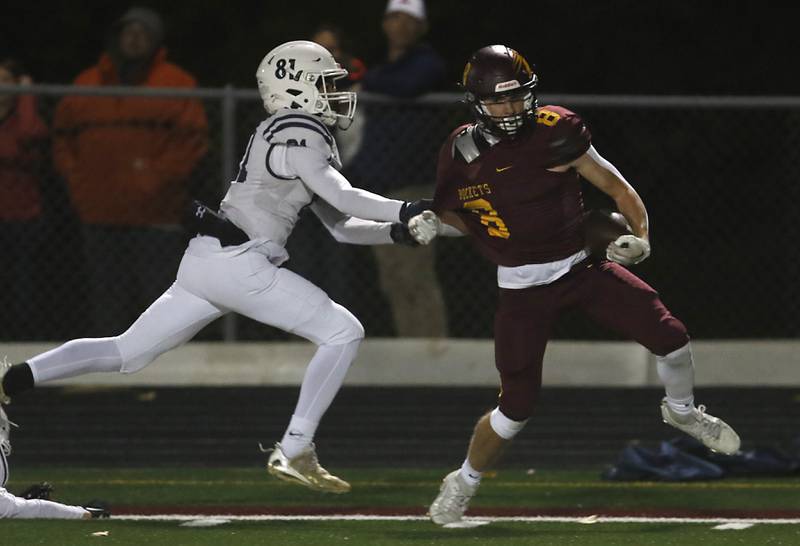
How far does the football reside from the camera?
291 inches

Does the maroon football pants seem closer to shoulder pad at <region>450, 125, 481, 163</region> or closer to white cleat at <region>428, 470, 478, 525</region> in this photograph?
white cleat at <region>428, 470, 478, 525</region>

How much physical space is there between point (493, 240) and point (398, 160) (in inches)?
160

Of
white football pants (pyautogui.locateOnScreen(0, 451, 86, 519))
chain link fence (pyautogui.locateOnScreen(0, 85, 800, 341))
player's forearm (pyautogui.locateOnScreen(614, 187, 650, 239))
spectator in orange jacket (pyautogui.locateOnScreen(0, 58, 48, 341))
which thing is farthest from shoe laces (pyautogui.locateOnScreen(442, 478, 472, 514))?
spectator in orange jacket (pyautogui.locateOnScreen(0, 58, 48, 341))

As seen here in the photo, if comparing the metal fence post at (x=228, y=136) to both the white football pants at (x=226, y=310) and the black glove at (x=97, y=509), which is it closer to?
the white football pants at (x=226, y=310)

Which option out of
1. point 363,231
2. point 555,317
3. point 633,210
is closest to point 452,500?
point 555,317

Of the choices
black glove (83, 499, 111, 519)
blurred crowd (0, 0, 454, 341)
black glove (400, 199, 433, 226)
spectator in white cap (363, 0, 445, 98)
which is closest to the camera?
black glove (400, 199, 433, 226)

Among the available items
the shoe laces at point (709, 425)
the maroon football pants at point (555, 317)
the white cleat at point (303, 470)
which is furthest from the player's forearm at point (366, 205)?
the shoe laces at point (709, 425)

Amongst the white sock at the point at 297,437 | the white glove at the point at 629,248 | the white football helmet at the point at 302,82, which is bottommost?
the white sock at the point at 297,437

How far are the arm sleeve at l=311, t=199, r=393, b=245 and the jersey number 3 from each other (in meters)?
0.45

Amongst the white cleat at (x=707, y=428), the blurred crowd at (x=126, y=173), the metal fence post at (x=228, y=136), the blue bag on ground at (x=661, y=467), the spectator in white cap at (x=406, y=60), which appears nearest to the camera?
the white cleat at (x=707, y=428)

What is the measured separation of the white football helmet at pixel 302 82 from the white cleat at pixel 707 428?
1.85m

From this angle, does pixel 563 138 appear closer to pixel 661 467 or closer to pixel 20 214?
pixel 661 467

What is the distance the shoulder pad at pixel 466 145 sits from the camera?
7.51 m

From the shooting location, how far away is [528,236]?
7465 millimetres
